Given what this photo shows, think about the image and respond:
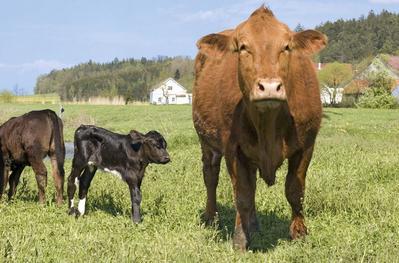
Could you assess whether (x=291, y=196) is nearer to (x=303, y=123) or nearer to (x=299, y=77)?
(x=303, y=123)

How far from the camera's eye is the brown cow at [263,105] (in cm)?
452

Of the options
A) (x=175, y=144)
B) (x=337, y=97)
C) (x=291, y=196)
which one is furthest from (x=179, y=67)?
(x=291, y=196)

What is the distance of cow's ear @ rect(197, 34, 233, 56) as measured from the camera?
205 inches

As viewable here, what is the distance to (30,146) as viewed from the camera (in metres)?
8.61

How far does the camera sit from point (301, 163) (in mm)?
5652

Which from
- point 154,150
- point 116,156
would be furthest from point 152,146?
point 116,156

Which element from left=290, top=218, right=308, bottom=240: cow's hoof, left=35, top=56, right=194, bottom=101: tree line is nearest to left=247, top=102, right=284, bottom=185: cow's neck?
left=290, top=218, right=308, bottom=240: cow's hoof

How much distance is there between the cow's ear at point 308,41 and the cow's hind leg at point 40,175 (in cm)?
489

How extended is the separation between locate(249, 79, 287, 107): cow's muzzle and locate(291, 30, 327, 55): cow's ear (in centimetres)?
89

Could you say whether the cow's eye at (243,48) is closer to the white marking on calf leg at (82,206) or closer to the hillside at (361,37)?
the white marking on calf leg at (82,206)

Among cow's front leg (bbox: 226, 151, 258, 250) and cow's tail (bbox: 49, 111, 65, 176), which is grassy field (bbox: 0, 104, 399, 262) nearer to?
cow's front leg (bbox: 226, 151, 258, 250)

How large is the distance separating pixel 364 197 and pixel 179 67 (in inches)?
6929

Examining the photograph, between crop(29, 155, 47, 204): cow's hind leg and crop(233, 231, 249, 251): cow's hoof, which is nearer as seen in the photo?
crop(233, 231, 249, 251): cow's hoof

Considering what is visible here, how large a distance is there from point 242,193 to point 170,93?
137849 millimetres
